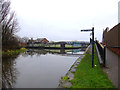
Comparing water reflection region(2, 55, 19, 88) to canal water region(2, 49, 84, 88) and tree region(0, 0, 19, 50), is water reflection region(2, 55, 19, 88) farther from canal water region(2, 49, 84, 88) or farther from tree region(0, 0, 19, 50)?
tree region(0, 0, 19, 50)

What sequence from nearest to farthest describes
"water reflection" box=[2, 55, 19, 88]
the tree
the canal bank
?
the canal bank < "water reflection" box=[2, 55, 19, 88] < the tree

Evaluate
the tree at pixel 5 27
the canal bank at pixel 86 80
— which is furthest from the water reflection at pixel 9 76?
the tree at pixel 5 27

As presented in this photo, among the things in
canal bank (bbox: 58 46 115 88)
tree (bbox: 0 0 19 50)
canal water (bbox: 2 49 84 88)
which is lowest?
canal water (bbox: 2 49 84 88)

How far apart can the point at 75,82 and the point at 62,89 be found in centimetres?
59

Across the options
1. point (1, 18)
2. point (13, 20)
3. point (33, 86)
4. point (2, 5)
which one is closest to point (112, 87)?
point (33, 86)

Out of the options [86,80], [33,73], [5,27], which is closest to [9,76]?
[33,73]

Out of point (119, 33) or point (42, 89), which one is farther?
point (42, 89)

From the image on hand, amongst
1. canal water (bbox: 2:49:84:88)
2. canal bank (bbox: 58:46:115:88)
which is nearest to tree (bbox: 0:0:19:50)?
canal water (bbox: 2:49:84:88)

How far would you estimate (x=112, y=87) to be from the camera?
2650 millimetres

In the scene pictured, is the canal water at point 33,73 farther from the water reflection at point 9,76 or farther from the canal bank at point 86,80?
the canal bank at point 86,80

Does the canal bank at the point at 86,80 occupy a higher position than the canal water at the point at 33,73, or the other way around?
the canal bank at the point at 86,80

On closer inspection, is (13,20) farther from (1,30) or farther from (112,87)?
(112,87)

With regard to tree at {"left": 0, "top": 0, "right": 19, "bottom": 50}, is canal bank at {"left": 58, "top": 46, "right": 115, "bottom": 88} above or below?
below

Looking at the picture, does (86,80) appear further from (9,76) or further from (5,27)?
(5,27)
